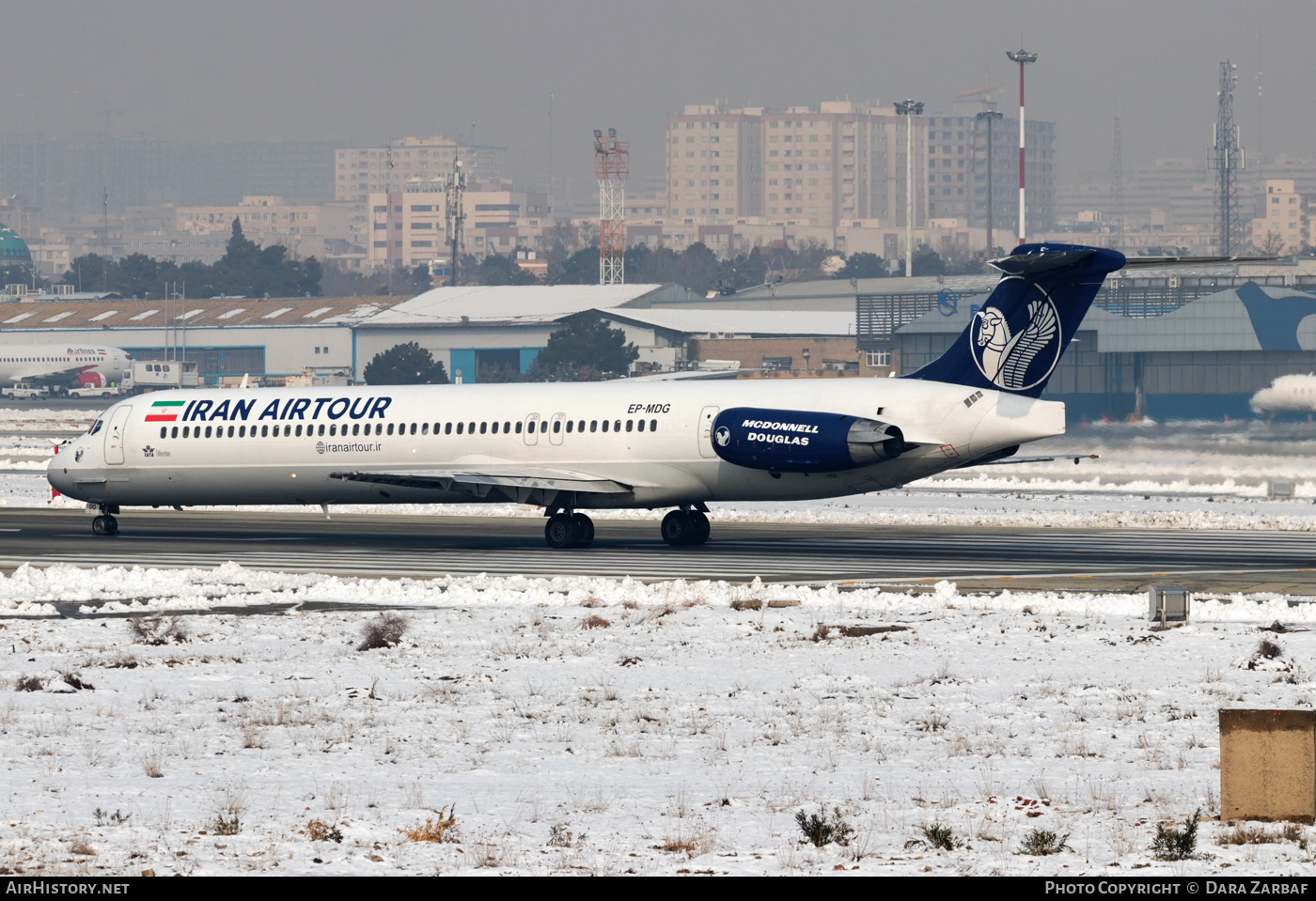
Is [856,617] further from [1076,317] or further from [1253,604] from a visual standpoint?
[1076,317]

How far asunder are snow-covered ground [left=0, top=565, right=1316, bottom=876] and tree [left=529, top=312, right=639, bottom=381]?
365 feet

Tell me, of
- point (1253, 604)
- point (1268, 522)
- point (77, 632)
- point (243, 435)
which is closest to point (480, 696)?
point (77, 632)

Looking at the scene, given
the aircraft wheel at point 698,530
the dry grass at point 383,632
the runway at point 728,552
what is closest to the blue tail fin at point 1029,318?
the runway at point 728,552

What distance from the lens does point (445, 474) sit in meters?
35.4

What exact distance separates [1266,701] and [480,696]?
762 cm

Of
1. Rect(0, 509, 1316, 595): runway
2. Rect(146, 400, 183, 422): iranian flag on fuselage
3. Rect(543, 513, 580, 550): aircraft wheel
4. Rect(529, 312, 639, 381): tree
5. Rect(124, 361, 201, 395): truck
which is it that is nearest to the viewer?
Rect(0, 509, 1316, 595): runway

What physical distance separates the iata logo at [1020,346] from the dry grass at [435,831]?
22.1 meters

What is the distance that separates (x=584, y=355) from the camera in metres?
137

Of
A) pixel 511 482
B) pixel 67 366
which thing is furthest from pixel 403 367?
pixel 511 482

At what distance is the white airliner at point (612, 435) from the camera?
106 ft

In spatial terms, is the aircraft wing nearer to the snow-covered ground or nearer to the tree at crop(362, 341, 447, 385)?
the snow-covered ground

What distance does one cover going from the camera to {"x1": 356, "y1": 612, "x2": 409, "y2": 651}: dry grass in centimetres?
2119

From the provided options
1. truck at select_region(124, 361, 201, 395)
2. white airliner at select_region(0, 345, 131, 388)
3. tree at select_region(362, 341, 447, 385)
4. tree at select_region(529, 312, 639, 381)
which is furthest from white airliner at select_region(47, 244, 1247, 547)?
white airliner at select_region(0, 345, 131, 388)

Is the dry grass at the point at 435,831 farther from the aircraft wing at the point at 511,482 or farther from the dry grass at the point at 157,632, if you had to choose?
the aircraft wing at the point at 511,482
